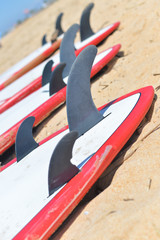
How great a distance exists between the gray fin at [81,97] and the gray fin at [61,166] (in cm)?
43

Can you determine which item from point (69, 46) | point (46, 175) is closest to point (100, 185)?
point (46, 175)

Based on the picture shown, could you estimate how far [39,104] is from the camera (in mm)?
3432

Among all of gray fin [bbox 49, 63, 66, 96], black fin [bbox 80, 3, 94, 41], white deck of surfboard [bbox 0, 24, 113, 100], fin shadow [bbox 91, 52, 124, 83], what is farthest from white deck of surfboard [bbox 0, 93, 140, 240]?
black fin [bbox 80, 3, 94, 41]

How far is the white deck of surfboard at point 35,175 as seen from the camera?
6.09ft

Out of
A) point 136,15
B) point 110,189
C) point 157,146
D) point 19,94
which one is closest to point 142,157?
point 157,146

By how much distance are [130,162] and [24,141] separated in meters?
1.01

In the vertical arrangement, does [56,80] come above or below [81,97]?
below

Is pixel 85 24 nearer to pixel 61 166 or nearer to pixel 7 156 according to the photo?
pixel 7 156

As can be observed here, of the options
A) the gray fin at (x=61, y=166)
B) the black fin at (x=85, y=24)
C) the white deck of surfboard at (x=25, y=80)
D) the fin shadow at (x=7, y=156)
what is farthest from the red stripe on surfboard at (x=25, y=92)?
the gray fin at (x=61, y=166)

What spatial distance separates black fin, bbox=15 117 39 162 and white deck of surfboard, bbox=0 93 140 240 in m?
0.05

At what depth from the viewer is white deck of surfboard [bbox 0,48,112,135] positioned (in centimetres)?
330

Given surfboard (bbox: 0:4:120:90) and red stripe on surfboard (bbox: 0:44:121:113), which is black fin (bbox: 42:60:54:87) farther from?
surfboard (bbox: 0:4:120:90)

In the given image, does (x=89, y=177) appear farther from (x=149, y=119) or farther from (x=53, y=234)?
(x=149, y=119)

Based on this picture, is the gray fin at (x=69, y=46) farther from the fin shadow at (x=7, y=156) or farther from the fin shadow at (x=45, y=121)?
the fin shadow at (x=7, y=156)
